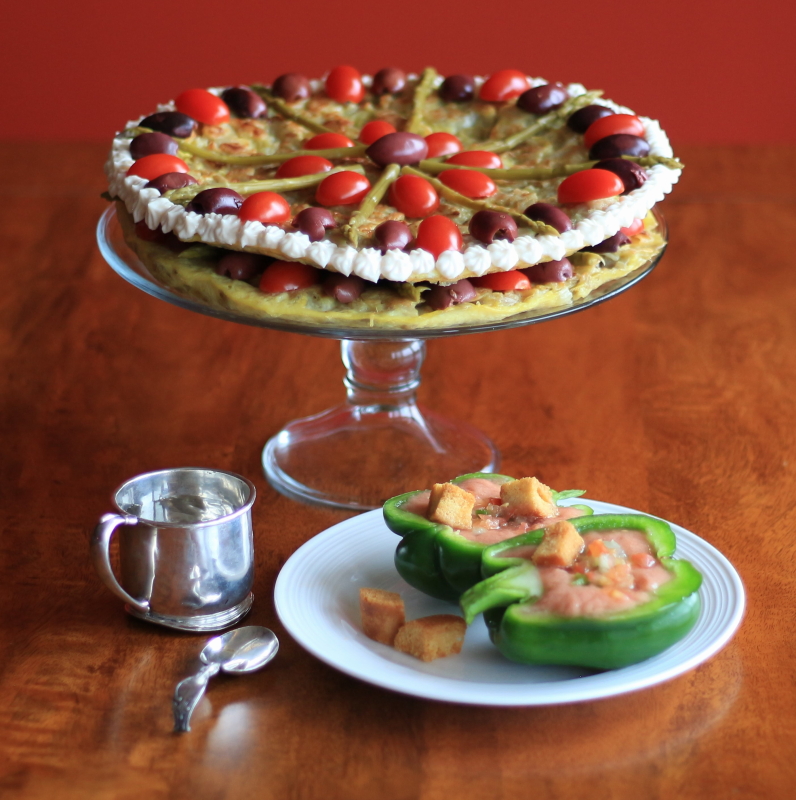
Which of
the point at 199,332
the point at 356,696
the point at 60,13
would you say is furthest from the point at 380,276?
the point at 60,13

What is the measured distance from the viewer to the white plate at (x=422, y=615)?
3.74 feet

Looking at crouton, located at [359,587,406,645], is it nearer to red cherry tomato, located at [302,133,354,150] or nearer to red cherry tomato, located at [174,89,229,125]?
red cherry tomato, located at [302,133,354,150]

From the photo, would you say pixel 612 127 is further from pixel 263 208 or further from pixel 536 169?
pixel 263 208

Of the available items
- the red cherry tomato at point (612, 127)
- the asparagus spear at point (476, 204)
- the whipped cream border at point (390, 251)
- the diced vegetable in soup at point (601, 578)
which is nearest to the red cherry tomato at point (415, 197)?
the asparagus spear at point (476, 204)

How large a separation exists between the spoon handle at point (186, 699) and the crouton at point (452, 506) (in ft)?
1.02

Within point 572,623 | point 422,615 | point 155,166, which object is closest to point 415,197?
point 155,166

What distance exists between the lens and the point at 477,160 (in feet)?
5.85

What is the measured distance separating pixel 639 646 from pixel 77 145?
2520 mm

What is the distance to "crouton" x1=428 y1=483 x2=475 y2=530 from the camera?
1.29 meters

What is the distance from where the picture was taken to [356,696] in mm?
1239

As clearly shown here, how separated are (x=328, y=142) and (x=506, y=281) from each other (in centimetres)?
47

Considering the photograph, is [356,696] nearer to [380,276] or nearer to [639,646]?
[639,646]

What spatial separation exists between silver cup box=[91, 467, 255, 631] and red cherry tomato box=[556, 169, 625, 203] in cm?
64

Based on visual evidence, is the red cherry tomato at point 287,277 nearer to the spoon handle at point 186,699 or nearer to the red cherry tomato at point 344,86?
the spoon handle at point 186,699
